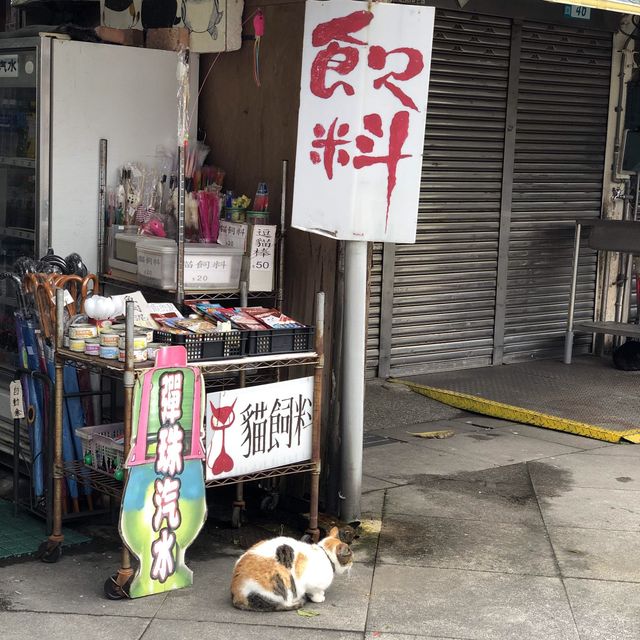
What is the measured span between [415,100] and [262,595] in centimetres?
255

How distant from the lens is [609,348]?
11.0 m

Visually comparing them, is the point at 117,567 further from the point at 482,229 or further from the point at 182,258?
the point at 482,229

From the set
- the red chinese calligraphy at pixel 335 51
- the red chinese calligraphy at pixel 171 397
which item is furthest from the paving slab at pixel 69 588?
the red chinese calligraphy at pixel 335 51

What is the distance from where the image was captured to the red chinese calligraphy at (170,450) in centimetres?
514

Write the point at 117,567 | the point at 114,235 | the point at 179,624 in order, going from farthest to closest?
1. the point at 114,235
2. the point at 117,567
3. the point at 179,624

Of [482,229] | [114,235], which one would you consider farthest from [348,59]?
[482,229]

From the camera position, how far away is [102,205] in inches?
261

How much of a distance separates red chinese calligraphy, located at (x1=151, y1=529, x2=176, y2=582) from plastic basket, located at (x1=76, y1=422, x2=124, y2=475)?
456mm

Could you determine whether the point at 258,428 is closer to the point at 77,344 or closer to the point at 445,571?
the point at 77,344

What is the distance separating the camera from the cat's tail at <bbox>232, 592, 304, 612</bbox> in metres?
4.96

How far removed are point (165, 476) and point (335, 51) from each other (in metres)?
2.28

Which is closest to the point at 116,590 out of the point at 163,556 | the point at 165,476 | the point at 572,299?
the point at 163,556

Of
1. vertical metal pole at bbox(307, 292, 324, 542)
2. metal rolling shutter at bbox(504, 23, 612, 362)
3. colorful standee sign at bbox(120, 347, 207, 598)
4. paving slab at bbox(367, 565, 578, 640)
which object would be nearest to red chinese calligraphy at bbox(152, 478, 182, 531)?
colorful standee sign at bbox(120, 347, 207, 598)

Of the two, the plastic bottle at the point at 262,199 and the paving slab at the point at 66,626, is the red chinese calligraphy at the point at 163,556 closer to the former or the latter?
the paving slab at the point at 66,626
